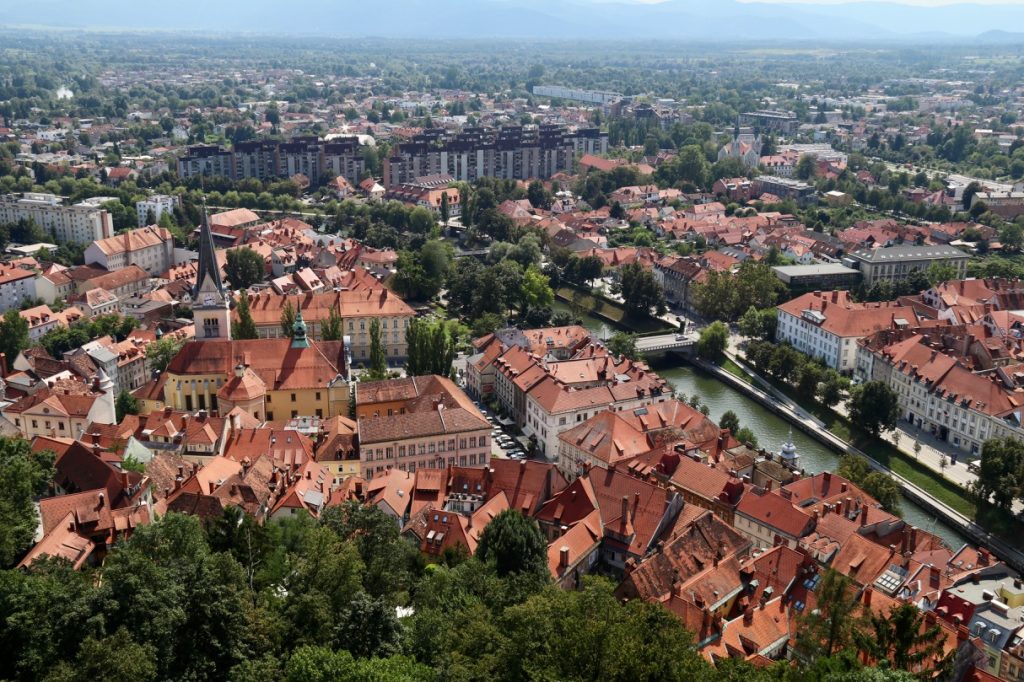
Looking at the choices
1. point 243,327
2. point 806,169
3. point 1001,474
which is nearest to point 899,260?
point 1001,474

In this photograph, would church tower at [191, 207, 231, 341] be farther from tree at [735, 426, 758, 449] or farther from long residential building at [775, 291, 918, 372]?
long residential building at [775, 291, 918, 372]

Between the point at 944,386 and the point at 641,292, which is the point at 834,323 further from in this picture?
the point at 641,292

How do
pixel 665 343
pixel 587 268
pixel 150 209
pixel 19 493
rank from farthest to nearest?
pixel 150 209, pixel 587 268, pixel 665 343, pixel 19 493

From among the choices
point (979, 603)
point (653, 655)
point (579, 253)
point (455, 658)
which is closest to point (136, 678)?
point (455, 658)

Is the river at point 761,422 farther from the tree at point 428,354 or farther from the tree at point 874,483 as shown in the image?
the tree at point 428,354

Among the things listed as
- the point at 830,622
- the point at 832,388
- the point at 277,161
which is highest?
the point at 277,161

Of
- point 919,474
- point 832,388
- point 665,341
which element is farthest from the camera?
point 665,341
